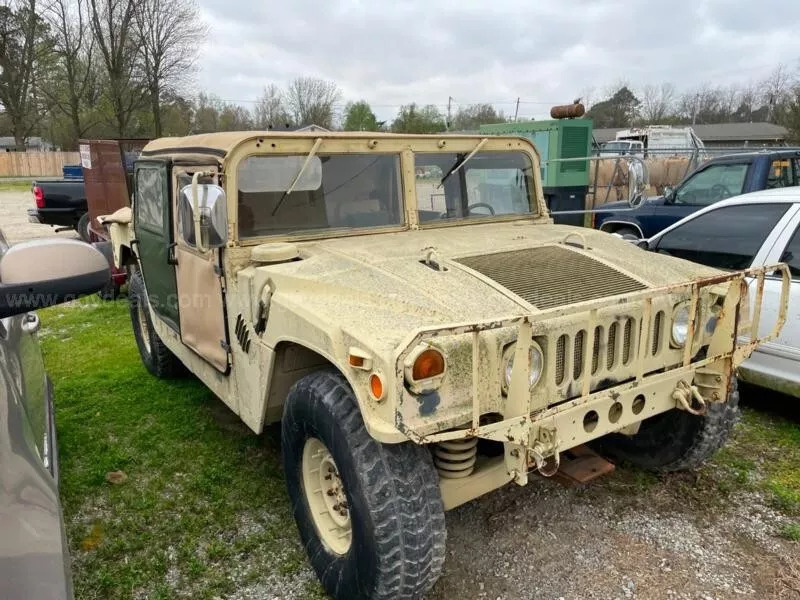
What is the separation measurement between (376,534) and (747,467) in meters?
2.71

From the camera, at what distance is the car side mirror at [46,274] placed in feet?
5.30

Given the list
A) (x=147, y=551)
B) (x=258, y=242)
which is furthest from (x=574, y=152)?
(x=147, y=551)

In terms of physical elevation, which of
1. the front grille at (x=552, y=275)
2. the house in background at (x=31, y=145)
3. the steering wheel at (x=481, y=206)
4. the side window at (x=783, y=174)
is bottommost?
the front grille at (x=552, y=275)

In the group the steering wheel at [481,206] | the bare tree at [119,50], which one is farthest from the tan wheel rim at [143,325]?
the bare tree at [119,50]

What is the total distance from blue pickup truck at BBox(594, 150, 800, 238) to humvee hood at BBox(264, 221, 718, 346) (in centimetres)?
411

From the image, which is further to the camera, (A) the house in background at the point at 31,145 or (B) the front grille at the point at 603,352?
(A) the house in background at the point at 31,145

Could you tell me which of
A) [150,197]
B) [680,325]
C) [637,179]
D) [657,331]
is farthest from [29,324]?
[637,179]

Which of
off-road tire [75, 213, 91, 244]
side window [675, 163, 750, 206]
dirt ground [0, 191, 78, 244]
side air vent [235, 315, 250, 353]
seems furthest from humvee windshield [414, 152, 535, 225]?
off-road tire [75, 213, 91, 244]

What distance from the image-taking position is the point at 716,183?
7.66 metres

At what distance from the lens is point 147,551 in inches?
124

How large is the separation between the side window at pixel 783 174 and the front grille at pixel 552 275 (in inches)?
217

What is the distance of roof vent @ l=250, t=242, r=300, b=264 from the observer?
3.11m

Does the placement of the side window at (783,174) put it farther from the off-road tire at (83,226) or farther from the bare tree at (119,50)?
the bare tree at (119,50)

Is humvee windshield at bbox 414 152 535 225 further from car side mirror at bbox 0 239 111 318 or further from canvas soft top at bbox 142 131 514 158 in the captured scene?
car side mirror at bbox 0 239 111 318
